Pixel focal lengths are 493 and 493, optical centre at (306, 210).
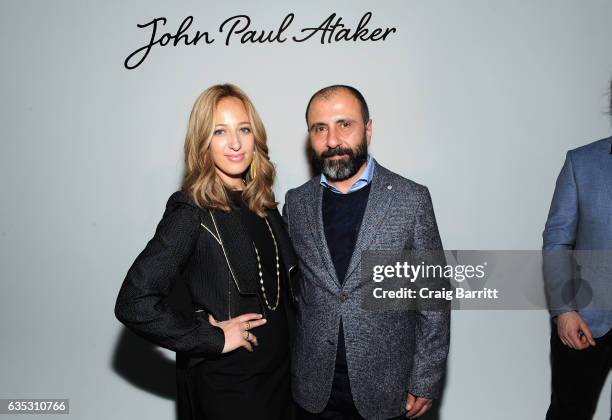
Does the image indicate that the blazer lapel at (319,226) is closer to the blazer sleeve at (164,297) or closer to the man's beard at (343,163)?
the man's beard at (343,163)

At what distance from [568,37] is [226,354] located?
2497 mm

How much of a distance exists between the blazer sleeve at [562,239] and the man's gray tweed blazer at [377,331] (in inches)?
24.9

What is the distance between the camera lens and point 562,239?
2230mm

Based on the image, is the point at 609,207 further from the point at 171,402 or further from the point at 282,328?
the point at 171,402

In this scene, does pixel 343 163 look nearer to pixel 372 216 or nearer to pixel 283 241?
pixel 372 216

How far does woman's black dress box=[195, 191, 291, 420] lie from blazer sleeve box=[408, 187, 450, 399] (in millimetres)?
520

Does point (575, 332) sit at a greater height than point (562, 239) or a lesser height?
lesser

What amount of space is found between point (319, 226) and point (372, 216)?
23 centimetres

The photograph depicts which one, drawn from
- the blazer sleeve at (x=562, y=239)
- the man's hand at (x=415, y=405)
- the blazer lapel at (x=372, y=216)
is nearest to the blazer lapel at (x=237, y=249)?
the blazer lapel at (x=372, y=216)

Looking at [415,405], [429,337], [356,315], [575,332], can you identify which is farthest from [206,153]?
[575,332]

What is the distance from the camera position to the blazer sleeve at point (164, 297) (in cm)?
173

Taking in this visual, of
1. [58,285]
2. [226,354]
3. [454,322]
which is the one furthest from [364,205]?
[58,285]

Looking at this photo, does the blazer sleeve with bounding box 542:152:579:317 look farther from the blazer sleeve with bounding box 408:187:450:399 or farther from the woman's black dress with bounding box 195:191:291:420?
the woman's black dress with bounding box 195:191:291:420

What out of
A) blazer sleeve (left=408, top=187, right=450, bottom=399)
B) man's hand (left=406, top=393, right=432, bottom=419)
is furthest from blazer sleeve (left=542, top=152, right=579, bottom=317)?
man's hand (left=406, top=393, right=432, bottom=419)
